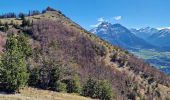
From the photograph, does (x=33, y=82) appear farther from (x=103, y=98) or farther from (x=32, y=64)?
(x=103, y=98)

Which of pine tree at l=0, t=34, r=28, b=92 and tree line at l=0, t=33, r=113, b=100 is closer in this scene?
pine tree at l=0, t=34, r=28, b=92

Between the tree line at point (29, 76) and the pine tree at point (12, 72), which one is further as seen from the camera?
the tree line at point (29, 76)

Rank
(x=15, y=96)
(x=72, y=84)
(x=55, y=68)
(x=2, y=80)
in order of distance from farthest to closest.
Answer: (x=72, y=84), (x=55, y=68), (x=2, y=80), (x=15, y=96)

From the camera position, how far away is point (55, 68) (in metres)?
112

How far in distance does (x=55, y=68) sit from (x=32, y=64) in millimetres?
7412

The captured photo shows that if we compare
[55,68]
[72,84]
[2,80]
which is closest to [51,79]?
[55,68]

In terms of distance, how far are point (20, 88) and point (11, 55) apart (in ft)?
25.9

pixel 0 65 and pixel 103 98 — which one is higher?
pixel 0 65

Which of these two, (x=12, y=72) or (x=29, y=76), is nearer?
(x=12, y=72)

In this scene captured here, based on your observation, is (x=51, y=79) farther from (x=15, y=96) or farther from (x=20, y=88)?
(x=15, y=96)

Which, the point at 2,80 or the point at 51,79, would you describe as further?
the point at 51,79

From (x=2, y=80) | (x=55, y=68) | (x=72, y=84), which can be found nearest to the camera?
(x=2, y=80)

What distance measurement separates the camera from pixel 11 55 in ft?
298

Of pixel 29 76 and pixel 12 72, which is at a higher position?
pixel 12 72
